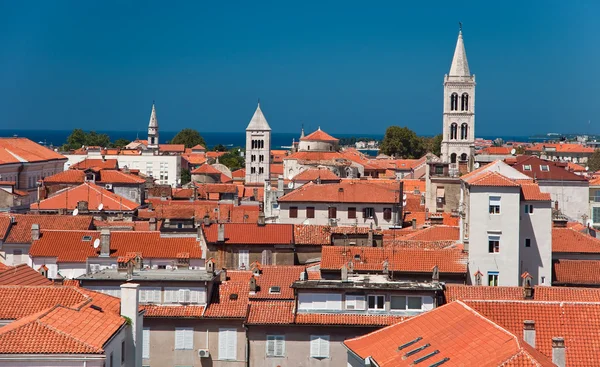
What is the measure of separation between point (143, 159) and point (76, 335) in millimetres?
135980

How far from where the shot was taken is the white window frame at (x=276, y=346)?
34469mm

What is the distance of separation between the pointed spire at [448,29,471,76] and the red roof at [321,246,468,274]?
260 feet

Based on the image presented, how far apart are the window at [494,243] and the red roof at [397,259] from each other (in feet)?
3.49

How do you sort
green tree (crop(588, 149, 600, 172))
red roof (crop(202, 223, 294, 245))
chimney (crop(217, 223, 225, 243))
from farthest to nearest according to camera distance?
green tree (crop(588, 149, 600, 172)) → red roof (crop(202, 223, 294, 245)) → chimney (crop(217, 223, 225, 243))

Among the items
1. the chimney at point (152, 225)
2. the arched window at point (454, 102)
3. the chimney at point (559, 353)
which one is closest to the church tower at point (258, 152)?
the arched window at point (454, 102)

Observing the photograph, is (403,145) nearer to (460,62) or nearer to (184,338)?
(460,62)

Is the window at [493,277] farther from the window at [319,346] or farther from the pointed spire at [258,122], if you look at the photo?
the pointed spire at [258,122]

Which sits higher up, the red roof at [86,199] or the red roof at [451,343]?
the red roof at [86,199]

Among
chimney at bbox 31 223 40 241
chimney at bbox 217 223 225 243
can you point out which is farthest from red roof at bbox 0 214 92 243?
chimney at bbox 217 223 225 243

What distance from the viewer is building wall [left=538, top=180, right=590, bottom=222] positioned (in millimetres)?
76881

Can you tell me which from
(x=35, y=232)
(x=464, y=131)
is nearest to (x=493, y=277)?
(x=35, y=232)

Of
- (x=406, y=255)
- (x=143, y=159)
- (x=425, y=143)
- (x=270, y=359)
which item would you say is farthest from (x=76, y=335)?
(x=425, y=143)

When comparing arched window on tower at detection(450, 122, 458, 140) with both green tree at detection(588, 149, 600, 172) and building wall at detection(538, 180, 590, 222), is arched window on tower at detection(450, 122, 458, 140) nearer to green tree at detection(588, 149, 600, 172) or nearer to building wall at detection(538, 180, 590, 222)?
building wall at detection(538, 180, 590, 222)

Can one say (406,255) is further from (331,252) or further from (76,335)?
(76,335)
